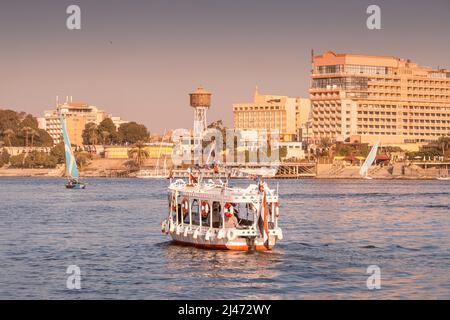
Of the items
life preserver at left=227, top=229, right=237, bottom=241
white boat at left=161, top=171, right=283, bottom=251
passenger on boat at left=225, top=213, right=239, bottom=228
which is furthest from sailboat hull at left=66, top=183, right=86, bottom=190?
life preserver at left=227, top=229, right=237, bottom=241

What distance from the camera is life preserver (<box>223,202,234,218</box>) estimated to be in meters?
50.6

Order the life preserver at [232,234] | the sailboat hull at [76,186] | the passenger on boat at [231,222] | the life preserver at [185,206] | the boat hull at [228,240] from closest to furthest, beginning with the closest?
1. the life preserver at [232,234]
2. the boat hull at [228,240]
3. the passenger on boat at [231,222]
4. the life preserver at [185,206]
5. the sailboat hull at [76,186]

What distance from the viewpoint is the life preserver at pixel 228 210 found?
166 ft

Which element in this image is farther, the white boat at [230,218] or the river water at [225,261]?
the white boat at [230,218]

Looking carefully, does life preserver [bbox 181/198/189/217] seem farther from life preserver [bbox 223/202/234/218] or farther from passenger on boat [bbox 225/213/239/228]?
life preserver [bbox 223/202/234/218]

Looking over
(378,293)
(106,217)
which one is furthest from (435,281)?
(106,217)

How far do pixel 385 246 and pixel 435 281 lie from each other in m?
14.9

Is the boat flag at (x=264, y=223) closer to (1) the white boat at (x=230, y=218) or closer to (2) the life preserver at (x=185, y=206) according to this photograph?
(1) the white boat at (x=230, y=218)

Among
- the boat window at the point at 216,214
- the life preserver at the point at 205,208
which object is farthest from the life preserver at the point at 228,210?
the life preserver at the point at 205,208

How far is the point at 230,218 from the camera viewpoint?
50875 millimetres

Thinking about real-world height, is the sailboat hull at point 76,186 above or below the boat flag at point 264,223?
below

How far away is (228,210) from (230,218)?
442mm

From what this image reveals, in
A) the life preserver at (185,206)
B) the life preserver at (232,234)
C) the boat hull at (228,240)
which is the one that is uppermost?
the life preserver at (185,206)

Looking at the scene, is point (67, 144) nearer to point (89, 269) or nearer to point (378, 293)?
point (89, 269)
